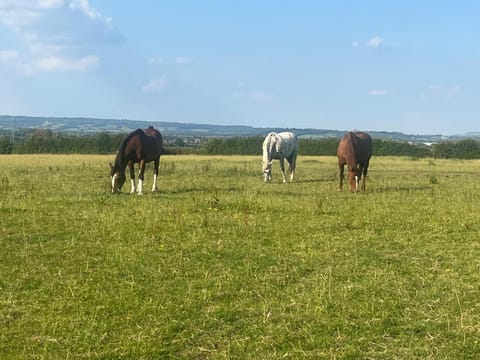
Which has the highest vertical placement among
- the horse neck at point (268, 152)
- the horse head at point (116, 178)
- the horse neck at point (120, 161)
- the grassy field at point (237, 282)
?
the horse neck at point (268, 152)

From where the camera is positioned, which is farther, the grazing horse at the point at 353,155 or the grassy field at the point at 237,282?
the grazing horse at the point at 353,155

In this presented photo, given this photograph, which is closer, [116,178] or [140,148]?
[116,178]

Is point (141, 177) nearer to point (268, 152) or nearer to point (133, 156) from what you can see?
point (133, 156)

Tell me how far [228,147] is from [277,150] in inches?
1574

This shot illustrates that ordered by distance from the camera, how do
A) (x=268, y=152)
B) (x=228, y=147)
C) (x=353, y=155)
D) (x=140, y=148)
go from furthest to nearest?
(x=228, y=147)
(x=268, y=152)
(x=353, y=155)
(x=140, y=148)

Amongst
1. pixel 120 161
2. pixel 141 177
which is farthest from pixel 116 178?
pixel 141 177

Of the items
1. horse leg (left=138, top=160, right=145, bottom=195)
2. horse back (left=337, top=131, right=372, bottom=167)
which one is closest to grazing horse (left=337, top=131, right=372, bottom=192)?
horse back (left=337, top=131, right=372, bottom=167)

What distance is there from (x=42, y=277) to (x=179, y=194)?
9.42 m

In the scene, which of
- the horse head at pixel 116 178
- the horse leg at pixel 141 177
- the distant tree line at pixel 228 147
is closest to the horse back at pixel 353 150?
the horse leg at pixel 141 177

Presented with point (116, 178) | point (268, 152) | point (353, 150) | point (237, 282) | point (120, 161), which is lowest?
point (237, 282)

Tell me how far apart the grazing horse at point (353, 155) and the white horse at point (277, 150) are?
3.99 m

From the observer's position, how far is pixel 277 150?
22406mm

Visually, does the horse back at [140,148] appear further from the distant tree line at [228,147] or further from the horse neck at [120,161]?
the distant tree line at [228,147]

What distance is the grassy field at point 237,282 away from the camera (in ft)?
15.8
